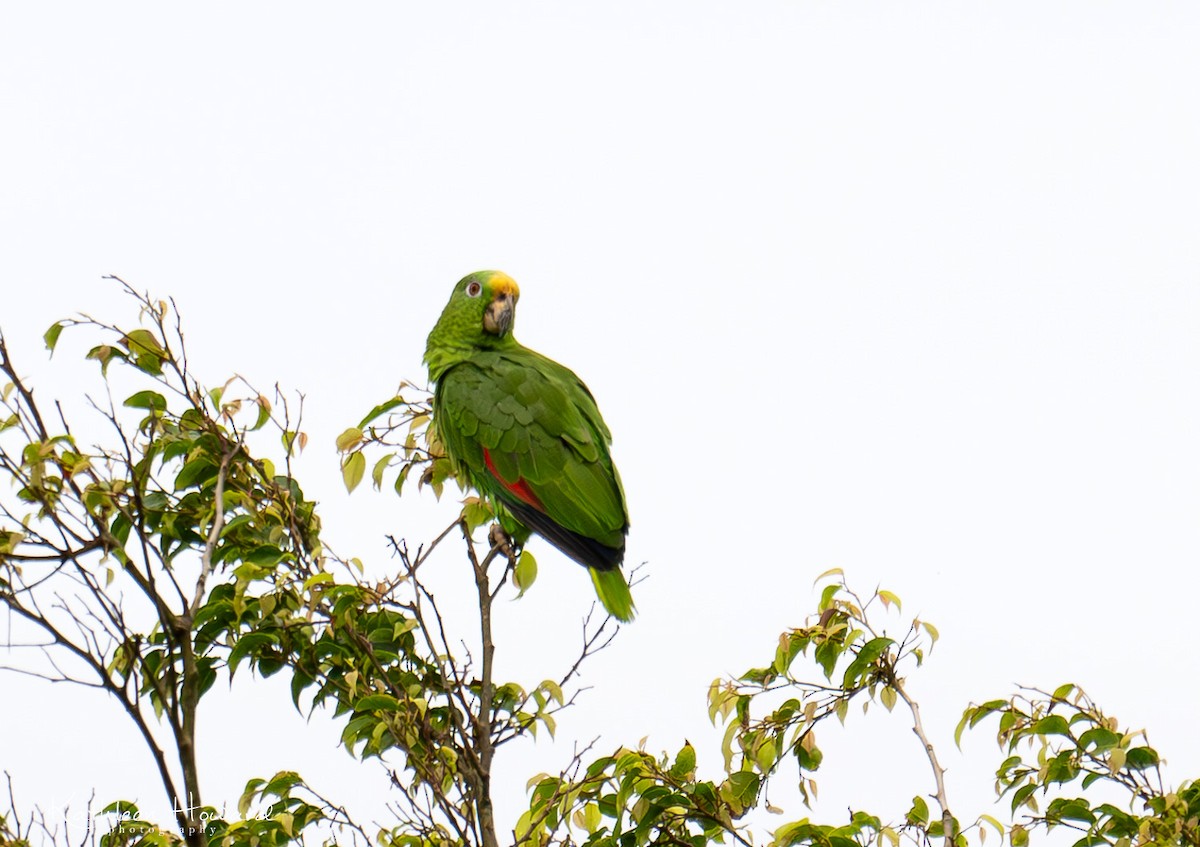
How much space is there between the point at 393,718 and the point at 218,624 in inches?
20.6

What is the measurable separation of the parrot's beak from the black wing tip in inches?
34.6

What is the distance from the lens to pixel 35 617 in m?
2.56

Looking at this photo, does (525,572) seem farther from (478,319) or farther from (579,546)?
(478,319)

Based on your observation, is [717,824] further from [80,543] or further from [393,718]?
[80,543]

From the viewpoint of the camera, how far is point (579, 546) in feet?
12.9

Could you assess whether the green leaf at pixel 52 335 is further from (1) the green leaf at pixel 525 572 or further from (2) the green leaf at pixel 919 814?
(2) the green leaf at pixel 919 814

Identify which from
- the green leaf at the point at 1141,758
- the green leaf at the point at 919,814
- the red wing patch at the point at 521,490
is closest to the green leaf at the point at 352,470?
the red wing patch at the point at 521,490

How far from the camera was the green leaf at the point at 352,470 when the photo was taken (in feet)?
11.1

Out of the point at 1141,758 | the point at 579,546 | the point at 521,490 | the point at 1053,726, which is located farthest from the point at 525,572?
the point at 1141,758

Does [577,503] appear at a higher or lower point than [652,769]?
higher

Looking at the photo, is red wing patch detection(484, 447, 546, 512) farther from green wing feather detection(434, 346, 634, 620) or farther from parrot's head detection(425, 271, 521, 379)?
parrot's head detection(425, 271, 521, 379)

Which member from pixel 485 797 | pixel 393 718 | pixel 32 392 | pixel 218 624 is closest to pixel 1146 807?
pixel 485 797

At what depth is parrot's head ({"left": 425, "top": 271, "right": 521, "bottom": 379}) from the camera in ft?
15.0

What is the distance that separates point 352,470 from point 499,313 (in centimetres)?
136
